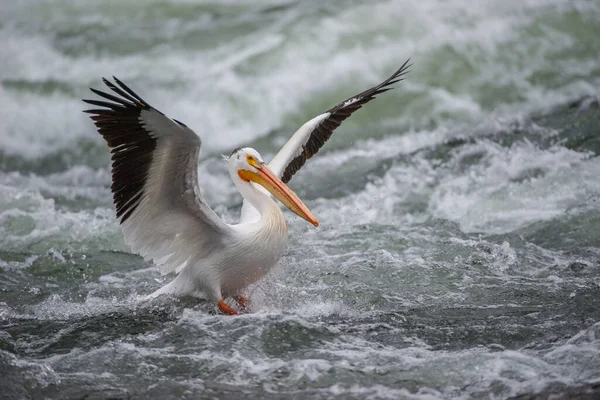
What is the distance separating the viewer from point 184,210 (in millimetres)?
4672

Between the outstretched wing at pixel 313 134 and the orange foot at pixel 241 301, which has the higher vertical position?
the outstretched wing at pixel 313 134

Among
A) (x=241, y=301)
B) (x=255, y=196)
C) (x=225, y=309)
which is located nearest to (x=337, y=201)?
(x=255, y=196)

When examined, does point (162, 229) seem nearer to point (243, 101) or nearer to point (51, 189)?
point (51, 189)

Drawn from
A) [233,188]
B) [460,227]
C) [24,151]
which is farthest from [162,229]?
[24,151]

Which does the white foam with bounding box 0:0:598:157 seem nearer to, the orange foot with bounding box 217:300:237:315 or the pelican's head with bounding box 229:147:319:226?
the pelican's head with bounding box 229:147:319:226

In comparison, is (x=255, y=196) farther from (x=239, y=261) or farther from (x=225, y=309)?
(x=225, y=309)

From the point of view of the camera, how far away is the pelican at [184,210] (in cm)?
430

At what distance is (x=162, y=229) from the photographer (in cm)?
479

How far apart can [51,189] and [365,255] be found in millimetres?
3666

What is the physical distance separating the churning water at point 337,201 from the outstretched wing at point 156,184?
340 mm

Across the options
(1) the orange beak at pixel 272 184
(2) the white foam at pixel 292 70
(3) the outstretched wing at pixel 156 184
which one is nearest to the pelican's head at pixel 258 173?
(1) the orange beak at pixel 272 184

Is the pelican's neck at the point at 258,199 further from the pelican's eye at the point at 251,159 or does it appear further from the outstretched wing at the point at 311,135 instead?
the outstretched wing at the point at 311,135

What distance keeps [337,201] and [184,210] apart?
2.78m

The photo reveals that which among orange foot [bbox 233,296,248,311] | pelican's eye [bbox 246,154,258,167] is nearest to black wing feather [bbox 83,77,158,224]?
pelican's eye [bbox 246,154,258,167]
